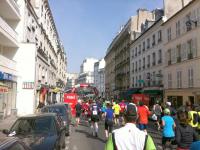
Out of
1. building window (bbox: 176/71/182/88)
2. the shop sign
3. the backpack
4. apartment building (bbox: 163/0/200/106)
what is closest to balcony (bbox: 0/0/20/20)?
the shop sign

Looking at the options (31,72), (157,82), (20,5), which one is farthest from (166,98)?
(20,5)

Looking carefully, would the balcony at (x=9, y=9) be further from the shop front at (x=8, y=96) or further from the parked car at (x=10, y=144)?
the parked car at (x=10, y=144)

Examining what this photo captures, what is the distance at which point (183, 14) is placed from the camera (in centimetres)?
3266

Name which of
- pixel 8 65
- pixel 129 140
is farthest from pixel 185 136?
pixel 8 65

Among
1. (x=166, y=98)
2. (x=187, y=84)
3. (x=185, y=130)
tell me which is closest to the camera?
(x=185, y=130)

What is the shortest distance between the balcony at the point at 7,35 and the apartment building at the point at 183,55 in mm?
16088

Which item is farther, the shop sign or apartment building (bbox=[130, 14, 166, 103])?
apartment building (bbox=[130, 14, 166, 103])

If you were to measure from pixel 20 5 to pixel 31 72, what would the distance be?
Result: 20.6 ft

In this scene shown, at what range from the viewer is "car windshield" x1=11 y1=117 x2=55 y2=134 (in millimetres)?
8867

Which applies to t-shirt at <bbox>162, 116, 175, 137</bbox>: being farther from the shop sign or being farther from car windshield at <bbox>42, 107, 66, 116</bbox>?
the shop sign

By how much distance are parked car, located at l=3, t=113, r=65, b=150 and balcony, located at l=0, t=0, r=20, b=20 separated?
17611 millimetres

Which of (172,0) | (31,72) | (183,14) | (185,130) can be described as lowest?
(185,130)

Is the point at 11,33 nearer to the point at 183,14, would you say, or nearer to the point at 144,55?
the point at 183,14

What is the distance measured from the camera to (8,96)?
27.7m
